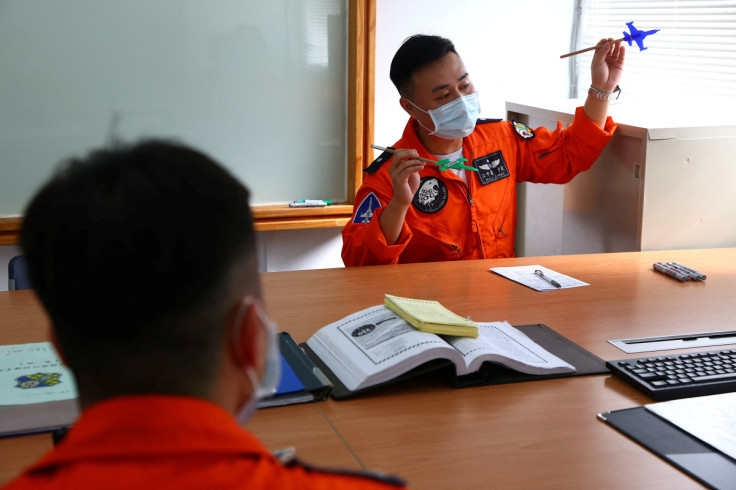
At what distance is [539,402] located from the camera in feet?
3.95

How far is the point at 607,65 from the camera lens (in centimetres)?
228

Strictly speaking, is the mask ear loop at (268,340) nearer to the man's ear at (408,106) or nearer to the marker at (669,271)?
the marker at (669,271)

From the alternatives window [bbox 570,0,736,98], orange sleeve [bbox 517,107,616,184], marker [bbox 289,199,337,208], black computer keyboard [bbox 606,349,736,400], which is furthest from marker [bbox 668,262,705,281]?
marker [bbox 289,199,337,208]

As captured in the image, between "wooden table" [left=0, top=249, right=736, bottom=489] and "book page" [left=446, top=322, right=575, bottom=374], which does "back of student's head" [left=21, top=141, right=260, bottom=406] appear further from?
"book page" [left=446, top=322, right=575, bottom=374]

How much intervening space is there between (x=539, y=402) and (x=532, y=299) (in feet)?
1.82

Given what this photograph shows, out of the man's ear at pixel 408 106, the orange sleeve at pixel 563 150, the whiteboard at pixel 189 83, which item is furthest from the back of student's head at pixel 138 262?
the whiteboard at pixel 189 83

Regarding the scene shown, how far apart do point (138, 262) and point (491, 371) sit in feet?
2.86

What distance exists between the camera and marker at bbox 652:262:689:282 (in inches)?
75.0

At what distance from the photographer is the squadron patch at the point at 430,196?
Answer: 2.20 metres

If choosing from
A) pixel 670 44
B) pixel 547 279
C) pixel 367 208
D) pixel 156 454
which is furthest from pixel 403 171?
pixel 670 44

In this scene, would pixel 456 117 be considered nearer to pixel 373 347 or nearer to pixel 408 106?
pixel 408 106

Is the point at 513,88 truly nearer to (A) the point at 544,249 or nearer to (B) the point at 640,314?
(A) the point at 544,249

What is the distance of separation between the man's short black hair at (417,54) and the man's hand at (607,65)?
438 mm

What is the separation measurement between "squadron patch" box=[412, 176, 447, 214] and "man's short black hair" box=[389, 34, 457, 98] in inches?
11.2
